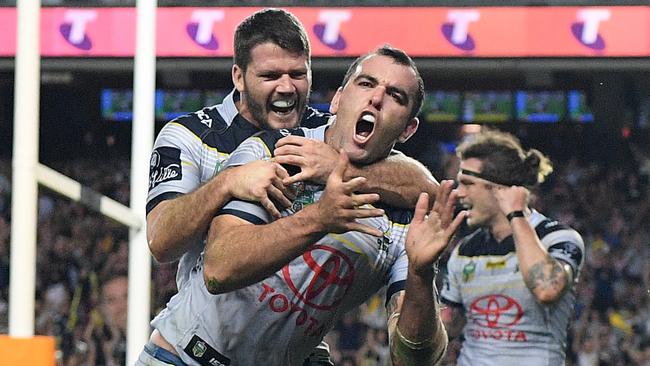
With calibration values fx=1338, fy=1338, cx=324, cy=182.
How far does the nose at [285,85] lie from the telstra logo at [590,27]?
9.80m

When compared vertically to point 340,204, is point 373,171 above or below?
above

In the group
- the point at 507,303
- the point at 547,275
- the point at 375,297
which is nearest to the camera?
the point at 547,275

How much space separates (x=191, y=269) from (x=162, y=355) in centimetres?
31

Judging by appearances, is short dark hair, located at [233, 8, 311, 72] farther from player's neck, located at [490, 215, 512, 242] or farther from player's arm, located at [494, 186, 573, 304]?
player's neck, located at [490, 215, 512, 242]

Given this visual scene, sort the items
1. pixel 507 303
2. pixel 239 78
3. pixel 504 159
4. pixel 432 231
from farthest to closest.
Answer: pixel 504 159, pixel 507 303, pixel 239 78, pixel 432 231

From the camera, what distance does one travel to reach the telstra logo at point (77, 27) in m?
14.4

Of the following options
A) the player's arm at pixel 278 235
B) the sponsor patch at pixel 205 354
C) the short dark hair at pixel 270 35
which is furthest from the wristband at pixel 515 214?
the player's arm at pixel 278 235

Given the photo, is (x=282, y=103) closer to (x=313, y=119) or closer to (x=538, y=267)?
(x=313, y=119)

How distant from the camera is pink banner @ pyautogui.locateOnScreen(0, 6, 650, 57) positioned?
14008 millimetres

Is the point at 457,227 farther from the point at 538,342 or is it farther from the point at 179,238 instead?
the point at 538,342

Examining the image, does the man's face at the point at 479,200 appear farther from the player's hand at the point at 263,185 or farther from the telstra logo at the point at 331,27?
the telstra logo at the point at 331,27

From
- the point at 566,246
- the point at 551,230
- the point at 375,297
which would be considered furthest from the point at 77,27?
the point at 566,246

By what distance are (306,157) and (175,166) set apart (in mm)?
945

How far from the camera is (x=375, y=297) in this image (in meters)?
15.0
